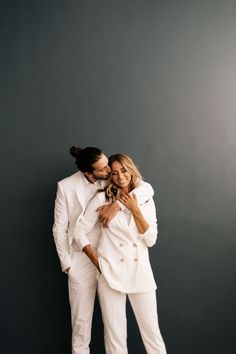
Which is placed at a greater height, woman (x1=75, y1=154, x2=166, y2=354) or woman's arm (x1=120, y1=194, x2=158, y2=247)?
woman's arm (x1=120, y1=194, x2=158, y2=247)

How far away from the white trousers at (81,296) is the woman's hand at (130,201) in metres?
0.48

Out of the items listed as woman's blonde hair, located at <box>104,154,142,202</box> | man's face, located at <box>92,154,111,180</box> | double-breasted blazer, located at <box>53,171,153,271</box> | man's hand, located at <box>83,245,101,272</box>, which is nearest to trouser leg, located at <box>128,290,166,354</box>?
man's hand, located at <box>83,245,101,272</box>

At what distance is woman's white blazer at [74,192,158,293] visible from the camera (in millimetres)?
2500

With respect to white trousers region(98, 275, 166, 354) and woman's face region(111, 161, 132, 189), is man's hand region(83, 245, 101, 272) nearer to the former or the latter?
white trousers region(98, 275, 166, 354)

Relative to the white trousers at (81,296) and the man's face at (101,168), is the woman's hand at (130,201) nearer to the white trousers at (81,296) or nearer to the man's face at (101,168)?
the man's face at (101,168)

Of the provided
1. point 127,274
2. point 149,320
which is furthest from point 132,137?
point 149,320

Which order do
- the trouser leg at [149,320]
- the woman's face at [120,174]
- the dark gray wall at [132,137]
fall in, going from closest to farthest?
the trouser leg at [149,320]
the woman's face at [120,174]
the dark gray wall at [132,137]

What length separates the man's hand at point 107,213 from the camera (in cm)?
255

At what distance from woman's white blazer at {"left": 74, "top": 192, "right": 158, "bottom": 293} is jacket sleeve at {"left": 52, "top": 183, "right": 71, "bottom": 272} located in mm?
256

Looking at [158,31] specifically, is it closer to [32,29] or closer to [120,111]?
[120,111]

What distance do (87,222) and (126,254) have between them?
33cm

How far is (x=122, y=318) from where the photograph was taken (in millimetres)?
2545

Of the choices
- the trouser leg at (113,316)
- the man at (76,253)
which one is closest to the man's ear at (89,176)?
the man at (76,253)

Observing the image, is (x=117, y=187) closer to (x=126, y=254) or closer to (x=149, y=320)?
(x=126, y=254)
